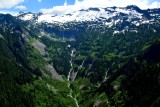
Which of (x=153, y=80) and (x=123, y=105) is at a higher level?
(x=153, y=80)

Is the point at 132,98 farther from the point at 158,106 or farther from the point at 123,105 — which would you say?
the point at 158,106

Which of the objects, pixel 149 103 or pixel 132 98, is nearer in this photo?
pixel 149 103

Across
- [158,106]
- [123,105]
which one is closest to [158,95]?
[158,106]

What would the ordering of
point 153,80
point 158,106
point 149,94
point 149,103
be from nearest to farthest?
1. point 158,106
2. point 149,103
3. point 149,94
4. point 153,80

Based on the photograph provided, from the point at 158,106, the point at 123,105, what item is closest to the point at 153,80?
the point at 123,105

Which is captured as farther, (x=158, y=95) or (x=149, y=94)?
(x=149, y=94)

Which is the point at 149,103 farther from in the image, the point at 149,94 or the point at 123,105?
the point at 123,105

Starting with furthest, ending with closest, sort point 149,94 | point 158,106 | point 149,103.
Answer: point 149,94
point 149,103
point 158,106

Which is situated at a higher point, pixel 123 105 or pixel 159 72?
pixel 159 72

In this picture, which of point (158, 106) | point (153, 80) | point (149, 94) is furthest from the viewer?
point (153, 80)
